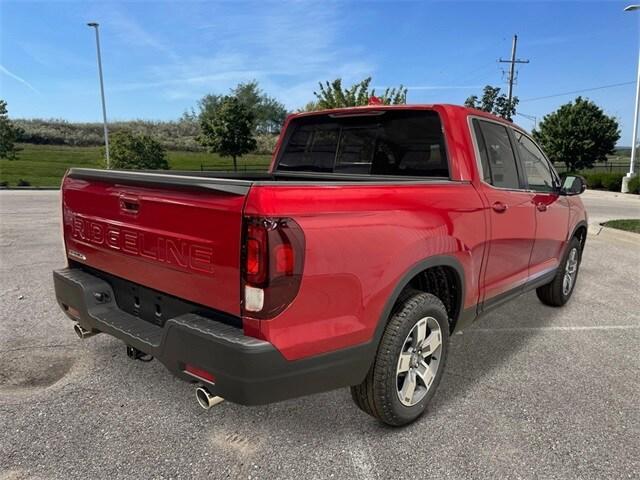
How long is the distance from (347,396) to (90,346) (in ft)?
6.96

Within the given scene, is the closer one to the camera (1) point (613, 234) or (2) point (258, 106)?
(1) point (613, 234)

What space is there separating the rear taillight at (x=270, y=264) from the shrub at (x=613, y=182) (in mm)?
30554

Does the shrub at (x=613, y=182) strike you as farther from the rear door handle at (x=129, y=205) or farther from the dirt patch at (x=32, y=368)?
the rear door handle at (x=129, y=205)

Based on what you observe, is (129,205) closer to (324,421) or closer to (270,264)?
(270,264)

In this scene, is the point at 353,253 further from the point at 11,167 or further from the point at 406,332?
the point at 11,167

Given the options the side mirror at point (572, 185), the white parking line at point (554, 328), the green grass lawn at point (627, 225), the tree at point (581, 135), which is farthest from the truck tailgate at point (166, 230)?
the tree at point (581, 135)

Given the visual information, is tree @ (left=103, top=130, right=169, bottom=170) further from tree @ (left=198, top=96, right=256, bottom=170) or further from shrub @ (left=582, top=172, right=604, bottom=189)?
shrub @ (left=582, top=172, right=604, bottom=189)

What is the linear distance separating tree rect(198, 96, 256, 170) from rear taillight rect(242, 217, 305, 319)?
1597 inches

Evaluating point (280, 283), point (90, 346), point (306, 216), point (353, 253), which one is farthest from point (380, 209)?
point (90, 346)

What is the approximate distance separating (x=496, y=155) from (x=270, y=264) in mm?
2402

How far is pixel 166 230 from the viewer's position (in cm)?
230

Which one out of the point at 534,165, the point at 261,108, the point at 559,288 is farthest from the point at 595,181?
the point at 261,108

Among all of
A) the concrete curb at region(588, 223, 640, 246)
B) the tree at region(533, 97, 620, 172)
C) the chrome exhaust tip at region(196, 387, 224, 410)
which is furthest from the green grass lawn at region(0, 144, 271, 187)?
the chrome exhaust tip at region(196, 387, 224, 410)

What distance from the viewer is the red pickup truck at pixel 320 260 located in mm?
1993
